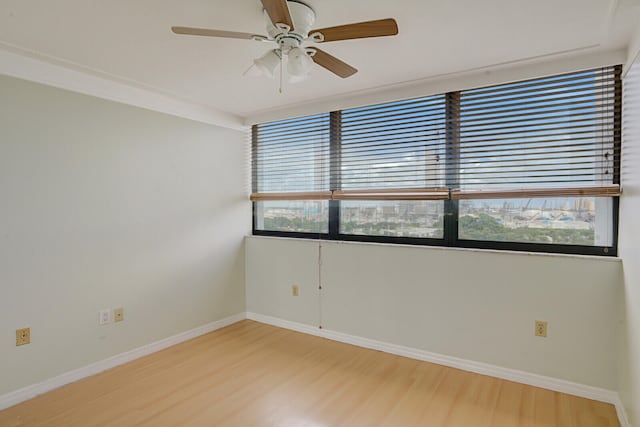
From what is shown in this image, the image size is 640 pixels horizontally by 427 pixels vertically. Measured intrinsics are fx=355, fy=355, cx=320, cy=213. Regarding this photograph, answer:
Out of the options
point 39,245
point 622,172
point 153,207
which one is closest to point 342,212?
point 153,207

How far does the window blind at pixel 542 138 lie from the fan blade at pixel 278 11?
5.79 ft

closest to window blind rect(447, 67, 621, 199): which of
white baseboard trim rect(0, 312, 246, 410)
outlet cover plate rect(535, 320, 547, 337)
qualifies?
outlet cover plate rect(535, 320, 547, 337)

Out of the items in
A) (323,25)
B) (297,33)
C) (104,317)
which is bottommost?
(104,317)

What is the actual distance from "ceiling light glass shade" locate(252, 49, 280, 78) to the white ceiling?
0.19 m

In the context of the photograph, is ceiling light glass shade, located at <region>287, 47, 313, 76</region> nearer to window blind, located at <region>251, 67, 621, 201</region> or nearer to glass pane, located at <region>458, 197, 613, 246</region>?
window blind, located at <region>251, 67, 621, 201</region>

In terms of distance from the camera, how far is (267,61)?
1923 mm

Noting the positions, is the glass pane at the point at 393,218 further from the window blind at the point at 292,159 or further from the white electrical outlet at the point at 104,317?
the white electrical outlet at the point at 104,317

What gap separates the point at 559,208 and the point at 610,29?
1115 millimetres

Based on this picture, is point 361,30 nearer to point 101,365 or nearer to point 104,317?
point 104,317

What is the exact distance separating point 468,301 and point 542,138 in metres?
1.29

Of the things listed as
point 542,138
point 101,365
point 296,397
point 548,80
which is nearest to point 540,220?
point 542,138

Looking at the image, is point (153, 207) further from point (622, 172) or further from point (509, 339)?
point (622, 172)

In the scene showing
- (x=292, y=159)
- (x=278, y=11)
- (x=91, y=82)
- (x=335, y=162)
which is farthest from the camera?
(x=292, y=159)

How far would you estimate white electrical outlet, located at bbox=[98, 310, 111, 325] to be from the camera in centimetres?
273
